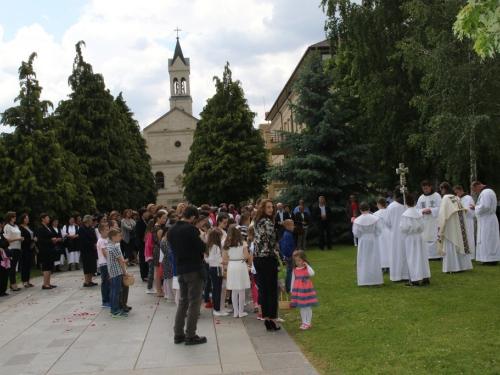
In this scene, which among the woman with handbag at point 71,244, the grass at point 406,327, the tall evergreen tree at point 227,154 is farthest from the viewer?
the tall evergreen tree at point 227,154

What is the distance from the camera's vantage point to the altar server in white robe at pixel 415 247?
12.2 metres

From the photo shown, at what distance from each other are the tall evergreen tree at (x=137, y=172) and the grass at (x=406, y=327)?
34.9m

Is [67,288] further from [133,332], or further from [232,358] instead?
[232,358]

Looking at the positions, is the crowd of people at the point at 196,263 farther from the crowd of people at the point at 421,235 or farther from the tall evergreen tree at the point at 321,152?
the tall evergreen tree at the point at 321,152

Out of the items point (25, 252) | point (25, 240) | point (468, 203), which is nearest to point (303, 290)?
point (468, 203)

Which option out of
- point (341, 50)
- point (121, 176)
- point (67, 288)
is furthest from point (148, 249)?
point (121, 176)

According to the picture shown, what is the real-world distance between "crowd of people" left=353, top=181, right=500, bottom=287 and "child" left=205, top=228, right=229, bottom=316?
3.50 metres

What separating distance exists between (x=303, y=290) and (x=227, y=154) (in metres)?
39.7

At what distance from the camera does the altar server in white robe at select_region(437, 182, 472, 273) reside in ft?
44.9

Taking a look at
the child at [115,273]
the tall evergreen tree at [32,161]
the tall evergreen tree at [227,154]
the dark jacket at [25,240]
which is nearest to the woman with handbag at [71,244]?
the tall evergreen tree at [32,161]

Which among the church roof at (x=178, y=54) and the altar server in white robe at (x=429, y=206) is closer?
the altar server in white robe at (x=429, y=206)

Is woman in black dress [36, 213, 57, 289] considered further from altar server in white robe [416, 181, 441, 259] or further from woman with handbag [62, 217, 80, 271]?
altar server in white robe [416, 181, 441, 259]

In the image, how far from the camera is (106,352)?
819 cm

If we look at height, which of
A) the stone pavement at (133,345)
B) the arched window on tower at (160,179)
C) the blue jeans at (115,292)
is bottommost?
the stone pavement at (133,345)
